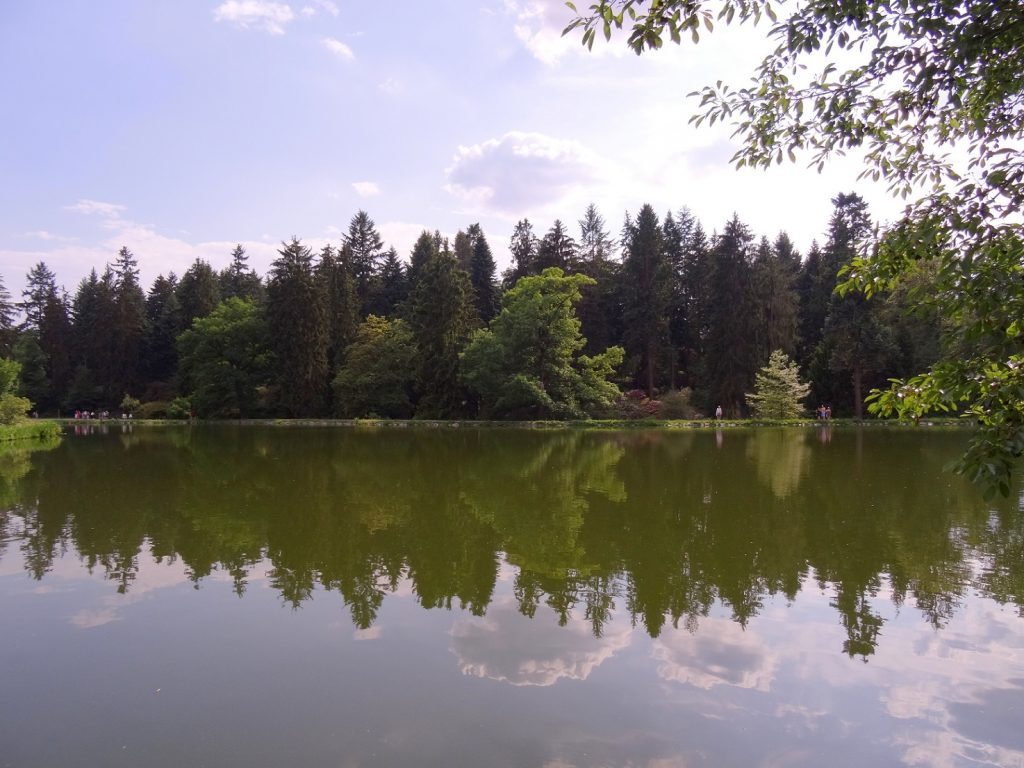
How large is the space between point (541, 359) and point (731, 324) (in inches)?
511

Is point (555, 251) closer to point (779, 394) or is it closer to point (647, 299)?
point (647, 299)

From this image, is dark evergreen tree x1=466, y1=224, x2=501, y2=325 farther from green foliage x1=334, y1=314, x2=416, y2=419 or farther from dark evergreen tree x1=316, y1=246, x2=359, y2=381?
dark evergreen tree x1=316, y1=246, x2=359, y2=381

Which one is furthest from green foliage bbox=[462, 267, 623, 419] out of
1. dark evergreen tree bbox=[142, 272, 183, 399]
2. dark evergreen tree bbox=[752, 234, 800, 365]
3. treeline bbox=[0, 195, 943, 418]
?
dark evergreen tree bbox=[142, 272, 183, 399]

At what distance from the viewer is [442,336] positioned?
141ft

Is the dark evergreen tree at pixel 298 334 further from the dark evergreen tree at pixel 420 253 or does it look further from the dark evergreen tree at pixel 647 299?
the dark evergreen tree at pixel 647 299

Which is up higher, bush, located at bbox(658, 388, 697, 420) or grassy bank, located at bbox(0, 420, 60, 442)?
bush, located at bbox(658, 388, 697, 420)

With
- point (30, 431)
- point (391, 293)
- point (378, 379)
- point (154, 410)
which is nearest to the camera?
point (30, 431)

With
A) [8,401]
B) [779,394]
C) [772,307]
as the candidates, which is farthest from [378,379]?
[772,307]

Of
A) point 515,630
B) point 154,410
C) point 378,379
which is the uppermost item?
point 378,379

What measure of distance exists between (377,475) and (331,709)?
11.6 meters

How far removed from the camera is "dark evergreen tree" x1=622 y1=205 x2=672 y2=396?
150ft

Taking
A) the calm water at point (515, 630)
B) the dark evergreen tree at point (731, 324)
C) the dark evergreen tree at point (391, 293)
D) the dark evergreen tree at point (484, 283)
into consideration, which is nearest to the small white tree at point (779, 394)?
the dark evergreen tree at point (731, 324)

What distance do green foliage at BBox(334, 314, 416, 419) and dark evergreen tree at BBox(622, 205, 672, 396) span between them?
15414mm

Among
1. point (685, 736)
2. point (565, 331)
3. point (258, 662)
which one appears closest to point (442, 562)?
point (258, 662)
